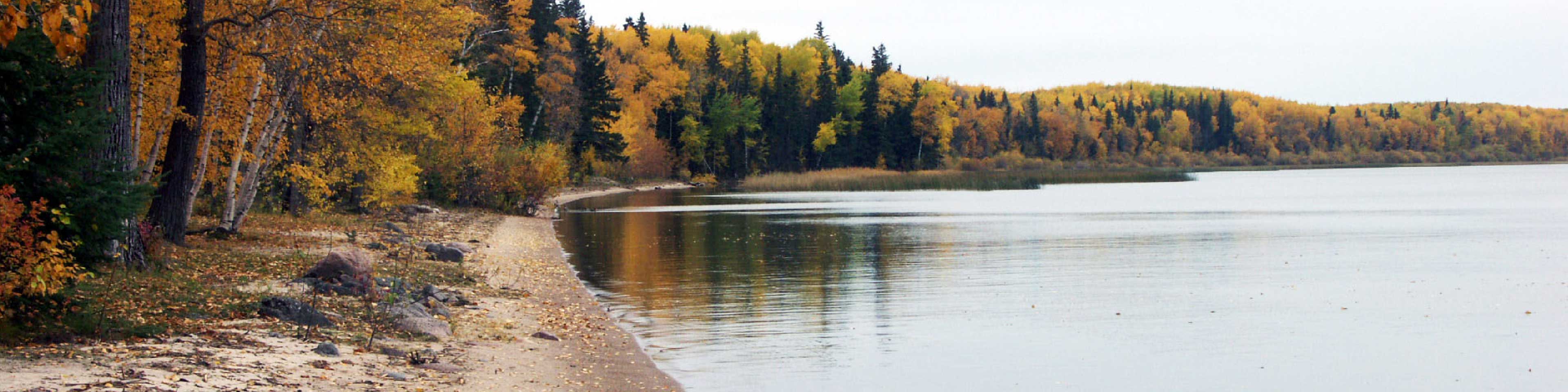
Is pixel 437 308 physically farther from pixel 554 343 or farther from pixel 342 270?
pixel 554 343

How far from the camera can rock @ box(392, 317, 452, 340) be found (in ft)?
46.4

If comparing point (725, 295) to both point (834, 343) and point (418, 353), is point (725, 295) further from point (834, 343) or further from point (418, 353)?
point (418, 353)

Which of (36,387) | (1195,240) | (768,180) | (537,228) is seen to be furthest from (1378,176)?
(36,387)

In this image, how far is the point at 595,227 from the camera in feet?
136

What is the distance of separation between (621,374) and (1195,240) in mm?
26398

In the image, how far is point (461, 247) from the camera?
2619cm

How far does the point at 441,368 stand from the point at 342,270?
5206mm

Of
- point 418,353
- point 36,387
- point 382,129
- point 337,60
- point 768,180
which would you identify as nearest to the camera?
point 36,387

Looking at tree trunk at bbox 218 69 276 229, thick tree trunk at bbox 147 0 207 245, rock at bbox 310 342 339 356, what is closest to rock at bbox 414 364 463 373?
rock at bbox 310 342 339 356

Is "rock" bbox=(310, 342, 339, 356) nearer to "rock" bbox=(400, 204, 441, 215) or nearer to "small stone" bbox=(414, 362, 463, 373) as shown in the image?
"small stone" bbox=(414, 362, 463, 373)

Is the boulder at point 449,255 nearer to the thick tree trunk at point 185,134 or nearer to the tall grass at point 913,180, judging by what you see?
the thick tree trunk at point 185,134

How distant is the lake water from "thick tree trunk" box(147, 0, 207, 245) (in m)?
6.95

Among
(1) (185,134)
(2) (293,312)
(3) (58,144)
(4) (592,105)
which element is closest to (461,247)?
(1) (185,134)

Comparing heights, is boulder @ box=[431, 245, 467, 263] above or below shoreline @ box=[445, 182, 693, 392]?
above
